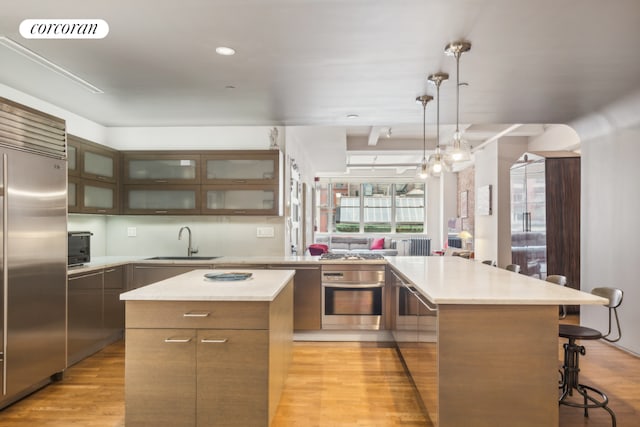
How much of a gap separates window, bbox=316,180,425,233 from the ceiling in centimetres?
800

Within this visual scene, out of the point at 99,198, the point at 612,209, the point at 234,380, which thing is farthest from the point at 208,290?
the point at 612,209

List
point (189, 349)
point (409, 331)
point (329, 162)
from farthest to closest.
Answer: point (329, 162) < point (409, 331) < point (189, 349)

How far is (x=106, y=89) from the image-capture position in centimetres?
361

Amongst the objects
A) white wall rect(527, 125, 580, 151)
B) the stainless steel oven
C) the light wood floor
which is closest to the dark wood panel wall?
white wall rect(527, 125, 580, 151)

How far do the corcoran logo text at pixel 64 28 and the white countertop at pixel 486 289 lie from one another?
7.87 feet

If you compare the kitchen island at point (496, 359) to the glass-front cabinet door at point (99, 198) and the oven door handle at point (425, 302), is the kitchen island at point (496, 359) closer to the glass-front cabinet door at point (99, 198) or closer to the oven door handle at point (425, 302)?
the oven door handle at point (425, 302)

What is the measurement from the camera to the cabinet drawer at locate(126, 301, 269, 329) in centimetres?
220

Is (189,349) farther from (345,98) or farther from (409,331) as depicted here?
(345,98)

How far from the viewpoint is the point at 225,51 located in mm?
2793

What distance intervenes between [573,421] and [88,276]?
382 cm

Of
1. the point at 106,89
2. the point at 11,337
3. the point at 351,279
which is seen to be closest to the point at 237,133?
the point at 106,89

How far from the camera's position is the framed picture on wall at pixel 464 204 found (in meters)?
10.3

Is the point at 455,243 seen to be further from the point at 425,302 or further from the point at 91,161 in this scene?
the point at 91,161

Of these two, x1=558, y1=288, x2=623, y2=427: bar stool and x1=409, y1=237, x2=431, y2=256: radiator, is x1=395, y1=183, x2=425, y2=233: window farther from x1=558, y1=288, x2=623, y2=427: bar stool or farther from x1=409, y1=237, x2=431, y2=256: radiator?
x1=558, y1=288, x2=623, y2=427: bar stool
